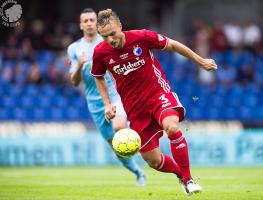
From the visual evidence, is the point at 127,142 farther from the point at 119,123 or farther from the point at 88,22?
the point at 88,22

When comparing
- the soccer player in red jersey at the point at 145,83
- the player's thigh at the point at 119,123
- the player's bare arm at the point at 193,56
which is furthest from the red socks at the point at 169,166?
the player's thigh at the point at 119,123

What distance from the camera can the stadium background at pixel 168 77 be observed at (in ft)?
63.4

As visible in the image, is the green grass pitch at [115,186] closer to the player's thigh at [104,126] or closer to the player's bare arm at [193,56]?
the player's thigh at [104,126]

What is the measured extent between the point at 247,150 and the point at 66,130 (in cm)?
500

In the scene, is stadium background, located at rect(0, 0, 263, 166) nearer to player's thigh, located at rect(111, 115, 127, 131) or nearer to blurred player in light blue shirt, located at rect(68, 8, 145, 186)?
blurred player in light blue shirt, located at rect(68, 8, 145, 186)

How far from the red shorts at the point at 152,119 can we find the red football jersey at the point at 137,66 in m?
0.08

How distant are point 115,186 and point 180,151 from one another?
3009 millimetres

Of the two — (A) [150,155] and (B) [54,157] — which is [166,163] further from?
(B) [54,157]

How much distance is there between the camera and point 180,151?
935cm

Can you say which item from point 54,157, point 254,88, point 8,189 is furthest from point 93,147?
point 8,189

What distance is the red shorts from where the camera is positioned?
955cm

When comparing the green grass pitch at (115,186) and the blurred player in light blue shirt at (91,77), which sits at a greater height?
the blurred player in light blue shirt at (91,77)

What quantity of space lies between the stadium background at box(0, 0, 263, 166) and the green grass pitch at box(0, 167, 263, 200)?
2.96 metres

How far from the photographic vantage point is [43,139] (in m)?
19.4
